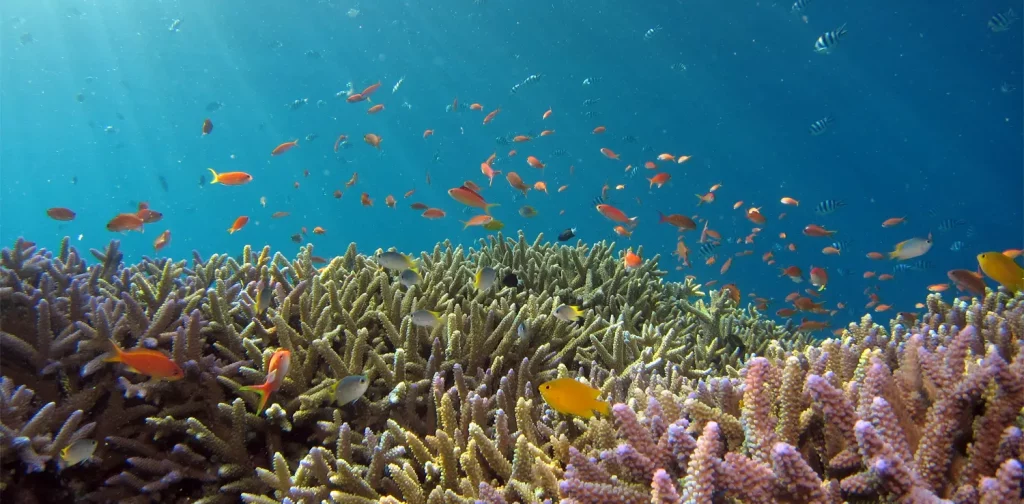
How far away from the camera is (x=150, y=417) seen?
10.3ft

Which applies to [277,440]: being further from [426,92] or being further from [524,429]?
[426,92]

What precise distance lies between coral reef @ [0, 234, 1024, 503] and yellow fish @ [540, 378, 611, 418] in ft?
0.32

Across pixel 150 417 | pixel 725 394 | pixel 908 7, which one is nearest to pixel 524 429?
pixel 725 394

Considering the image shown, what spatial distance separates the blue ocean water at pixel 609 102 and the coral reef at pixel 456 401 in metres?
22.6

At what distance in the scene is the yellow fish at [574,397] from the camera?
2555 millimetres

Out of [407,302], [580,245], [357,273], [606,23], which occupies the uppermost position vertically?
[606,23]

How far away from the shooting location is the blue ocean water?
37906mm

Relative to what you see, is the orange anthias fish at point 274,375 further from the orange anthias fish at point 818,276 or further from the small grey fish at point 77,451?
the orange anthias fish at point 818,276

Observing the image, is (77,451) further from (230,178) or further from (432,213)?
(432,213)

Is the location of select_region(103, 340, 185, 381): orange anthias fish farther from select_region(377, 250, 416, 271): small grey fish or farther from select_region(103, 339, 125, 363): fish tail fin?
select_region(377, 250, 416, 271): small grey fish

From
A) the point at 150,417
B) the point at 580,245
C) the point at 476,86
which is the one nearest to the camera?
the point at 150,417

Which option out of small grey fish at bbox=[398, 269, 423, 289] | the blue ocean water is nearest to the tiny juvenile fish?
small grey fish at bbox=[398, 269, 423, 289]

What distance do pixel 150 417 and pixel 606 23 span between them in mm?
40230

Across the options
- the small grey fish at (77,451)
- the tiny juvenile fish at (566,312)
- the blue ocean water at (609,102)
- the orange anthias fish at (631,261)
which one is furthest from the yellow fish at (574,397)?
the blue ocean water at (609,102)
